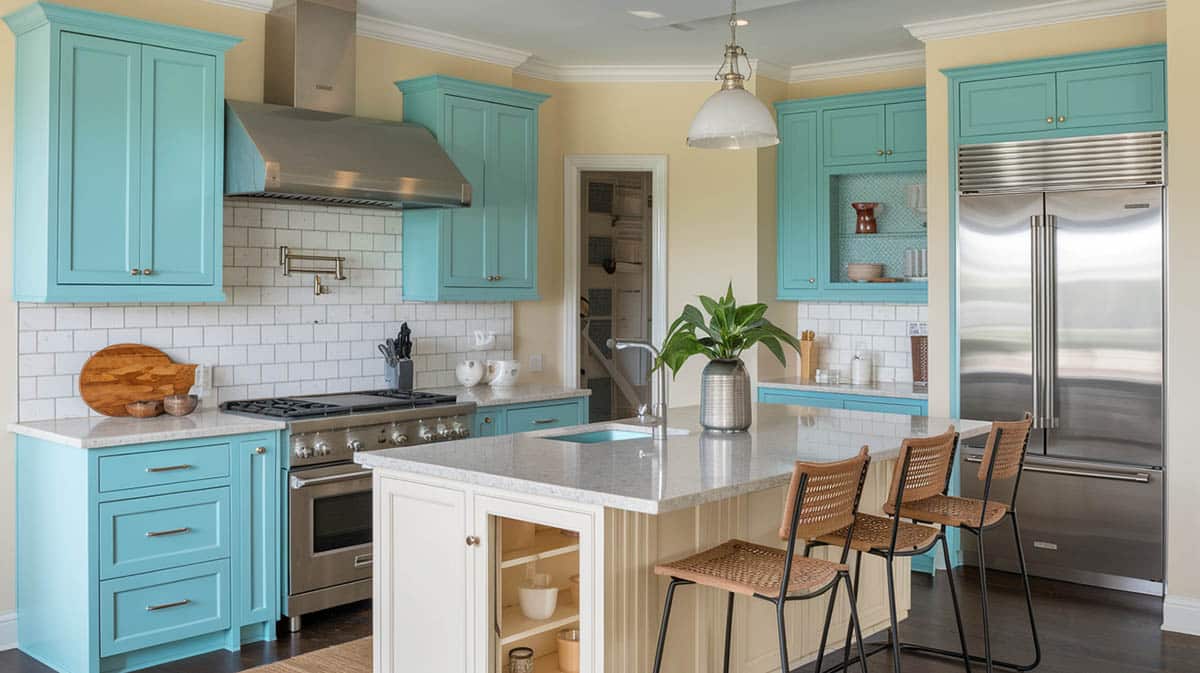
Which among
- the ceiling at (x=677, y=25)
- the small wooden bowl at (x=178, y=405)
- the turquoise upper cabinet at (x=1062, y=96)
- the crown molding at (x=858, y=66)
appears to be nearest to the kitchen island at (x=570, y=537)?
the small wooden bowl at (x=178, y=405)

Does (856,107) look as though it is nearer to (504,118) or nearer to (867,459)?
(504,118)

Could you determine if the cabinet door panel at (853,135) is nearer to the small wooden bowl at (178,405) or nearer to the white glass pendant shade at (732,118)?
the white glass pendant shade at (732,118)

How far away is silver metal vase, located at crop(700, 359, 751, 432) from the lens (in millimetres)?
3955

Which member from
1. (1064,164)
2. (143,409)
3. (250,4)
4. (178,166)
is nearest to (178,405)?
(143,409)

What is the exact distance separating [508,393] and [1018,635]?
2.76 m

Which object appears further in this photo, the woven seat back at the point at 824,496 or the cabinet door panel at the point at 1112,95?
the cabinet door panel at the point at 1112,95

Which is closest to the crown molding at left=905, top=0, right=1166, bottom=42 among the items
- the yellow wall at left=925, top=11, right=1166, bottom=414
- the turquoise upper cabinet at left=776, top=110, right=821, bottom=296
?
the yellow wall at left=925, top=11, right=1166, bottom=414

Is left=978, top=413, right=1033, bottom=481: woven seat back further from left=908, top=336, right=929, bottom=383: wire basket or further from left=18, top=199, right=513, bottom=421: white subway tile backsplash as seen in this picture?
left=18, top=199, right=513, bottom=421: white subway tile backsplash

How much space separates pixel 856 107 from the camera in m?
6.40

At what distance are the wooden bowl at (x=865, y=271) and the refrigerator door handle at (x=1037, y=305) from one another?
1.19 meters

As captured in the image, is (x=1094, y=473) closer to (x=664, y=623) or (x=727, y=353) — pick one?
(x=727, y=353)

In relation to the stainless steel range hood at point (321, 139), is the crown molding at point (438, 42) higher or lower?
higher

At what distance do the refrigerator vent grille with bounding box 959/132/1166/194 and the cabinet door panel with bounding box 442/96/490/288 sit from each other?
99.4 inches

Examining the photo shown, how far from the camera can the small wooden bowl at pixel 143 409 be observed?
4488 millimetres
